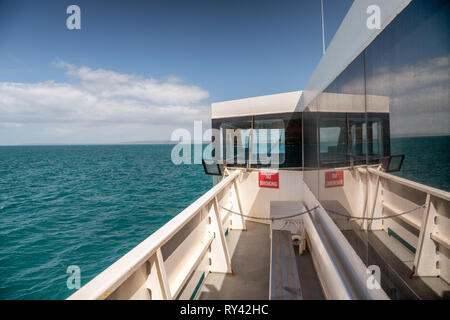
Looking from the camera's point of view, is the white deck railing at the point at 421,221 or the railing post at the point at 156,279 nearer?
the white deck railing at the point at 421,221

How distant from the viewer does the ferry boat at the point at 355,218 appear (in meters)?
0.90

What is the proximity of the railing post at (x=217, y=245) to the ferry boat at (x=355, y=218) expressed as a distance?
0.05 feet

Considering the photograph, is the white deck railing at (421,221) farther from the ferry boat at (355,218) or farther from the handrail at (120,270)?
the handrail at (120,270)

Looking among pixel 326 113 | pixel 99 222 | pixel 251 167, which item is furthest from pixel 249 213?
pixel 99 222

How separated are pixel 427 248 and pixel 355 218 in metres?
0.80

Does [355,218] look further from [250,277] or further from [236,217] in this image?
[236,217]

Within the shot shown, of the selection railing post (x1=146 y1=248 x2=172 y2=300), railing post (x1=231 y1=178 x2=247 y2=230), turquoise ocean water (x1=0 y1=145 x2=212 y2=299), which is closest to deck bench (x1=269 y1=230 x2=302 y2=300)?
railing post (x1=146 y1=248 x2=172 y2=300)

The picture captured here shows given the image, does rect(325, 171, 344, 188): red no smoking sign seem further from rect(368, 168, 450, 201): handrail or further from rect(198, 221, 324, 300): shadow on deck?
rect(198, 221, 324, 300): shadow on deck

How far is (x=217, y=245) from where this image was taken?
344 centimetres

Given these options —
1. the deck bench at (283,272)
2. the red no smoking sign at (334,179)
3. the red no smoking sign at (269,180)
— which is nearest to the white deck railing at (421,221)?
the red no smoking sign at (334,179)

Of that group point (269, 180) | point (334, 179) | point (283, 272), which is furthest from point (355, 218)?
point (269, 180)
